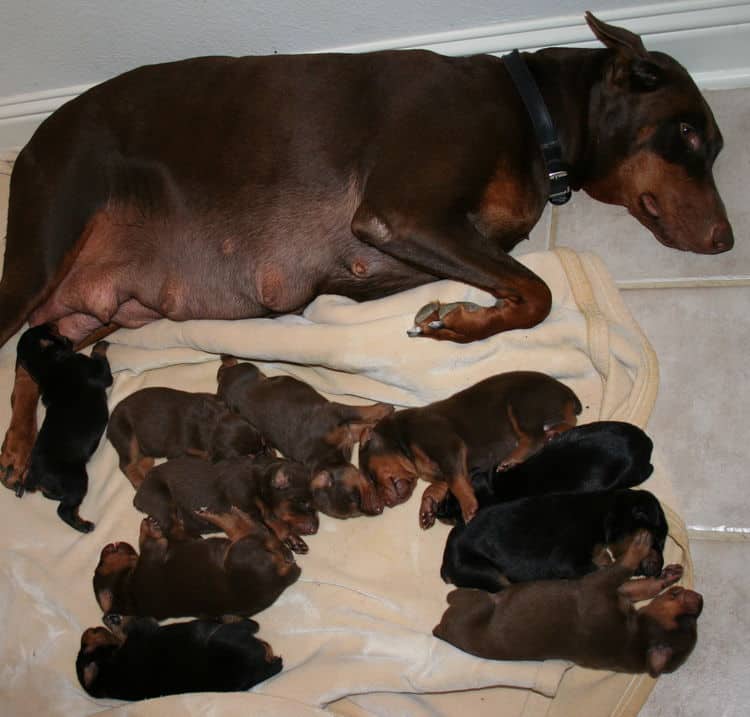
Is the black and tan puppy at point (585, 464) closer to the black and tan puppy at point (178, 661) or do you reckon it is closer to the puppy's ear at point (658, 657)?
the puppy's ear at point (658, 657)

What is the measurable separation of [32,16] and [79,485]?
78.5 inches

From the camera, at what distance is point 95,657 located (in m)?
2.90

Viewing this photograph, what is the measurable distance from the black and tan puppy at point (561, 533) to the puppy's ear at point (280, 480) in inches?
25.2

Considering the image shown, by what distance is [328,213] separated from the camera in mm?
3012

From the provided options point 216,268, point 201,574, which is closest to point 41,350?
point 216,268

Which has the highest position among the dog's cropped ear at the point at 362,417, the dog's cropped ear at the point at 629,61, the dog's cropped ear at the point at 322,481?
the dog's cropped ear at the point at 629,61

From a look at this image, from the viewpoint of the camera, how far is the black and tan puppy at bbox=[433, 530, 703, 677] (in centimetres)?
247

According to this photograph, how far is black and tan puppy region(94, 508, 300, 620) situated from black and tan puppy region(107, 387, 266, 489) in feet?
0.86

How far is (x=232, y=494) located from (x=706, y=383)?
173 cm

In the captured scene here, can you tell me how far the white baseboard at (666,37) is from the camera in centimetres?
313

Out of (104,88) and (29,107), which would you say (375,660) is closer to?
(104,88)

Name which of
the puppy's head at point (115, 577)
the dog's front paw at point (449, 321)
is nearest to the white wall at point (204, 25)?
the dog's front paw at point (449, 321)

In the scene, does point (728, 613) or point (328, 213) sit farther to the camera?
point (328, 213)

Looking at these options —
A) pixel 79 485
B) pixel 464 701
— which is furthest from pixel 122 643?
pixel 464 701
